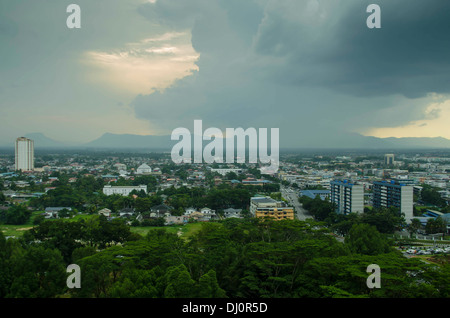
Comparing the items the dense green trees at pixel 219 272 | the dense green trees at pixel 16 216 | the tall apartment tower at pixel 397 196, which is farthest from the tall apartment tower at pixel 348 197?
the dense green trees at pixel 16 216

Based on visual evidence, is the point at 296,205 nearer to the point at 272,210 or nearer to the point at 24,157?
the point at 272,210

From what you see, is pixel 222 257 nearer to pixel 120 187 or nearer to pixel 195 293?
pixel 195 293

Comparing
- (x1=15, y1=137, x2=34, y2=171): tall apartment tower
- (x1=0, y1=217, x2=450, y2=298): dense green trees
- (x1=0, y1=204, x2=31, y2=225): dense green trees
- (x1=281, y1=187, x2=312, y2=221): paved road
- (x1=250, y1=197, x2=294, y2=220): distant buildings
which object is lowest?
(x1=281, y1=187, x2=312, y2=221): paved road

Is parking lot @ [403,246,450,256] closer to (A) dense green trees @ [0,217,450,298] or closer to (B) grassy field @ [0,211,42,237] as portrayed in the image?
(A) dense green trees @ [0,217,450,298]

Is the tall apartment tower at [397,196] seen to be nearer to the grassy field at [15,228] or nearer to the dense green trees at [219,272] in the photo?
the dense green trees at [219,272]
